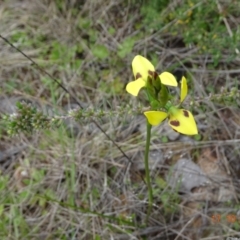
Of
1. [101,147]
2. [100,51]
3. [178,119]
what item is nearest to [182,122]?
[178,119]

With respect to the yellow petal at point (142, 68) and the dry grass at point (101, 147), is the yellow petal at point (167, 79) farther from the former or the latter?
the dry grass at point (101, 147)

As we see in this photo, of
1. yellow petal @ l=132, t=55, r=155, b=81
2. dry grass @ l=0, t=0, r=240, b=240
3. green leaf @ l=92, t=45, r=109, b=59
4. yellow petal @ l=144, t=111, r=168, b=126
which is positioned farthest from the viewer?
green leaf @ l=92, t=45, r=109, b=59

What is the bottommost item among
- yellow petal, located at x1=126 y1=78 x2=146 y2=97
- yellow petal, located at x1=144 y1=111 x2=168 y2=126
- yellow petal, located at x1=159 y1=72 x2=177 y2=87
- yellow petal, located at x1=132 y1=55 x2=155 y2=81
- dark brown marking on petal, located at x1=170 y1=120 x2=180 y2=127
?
dark brown marking on petal, located at x1=170 y1=120 x2=180 y2=127

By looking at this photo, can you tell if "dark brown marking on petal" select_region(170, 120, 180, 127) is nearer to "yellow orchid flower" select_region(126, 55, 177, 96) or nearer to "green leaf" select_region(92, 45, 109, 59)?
"yellow orchid flower" select_region(126, 55, 177, 96)

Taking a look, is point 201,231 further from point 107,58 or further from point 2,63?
point 2,63

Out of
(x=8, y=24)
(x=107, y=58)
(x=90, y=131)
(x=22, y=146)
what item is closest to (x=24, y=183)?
(x=22, y=146)

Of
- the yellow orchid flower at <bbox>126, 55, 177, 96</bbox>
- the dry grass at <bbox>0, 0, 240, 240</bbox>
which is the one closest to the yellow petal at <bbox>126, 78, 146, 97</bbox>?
the yellow orchid flower at <bbox>126, 55, 177, 96</bbox>

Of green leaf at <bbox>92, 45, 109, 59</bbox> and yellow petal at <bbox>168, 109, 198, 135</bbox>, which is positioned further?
green leaf at <bbox>92, 45, 109, 59</bbox>
